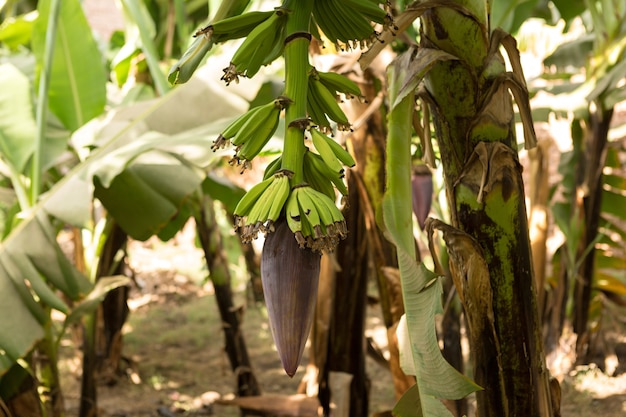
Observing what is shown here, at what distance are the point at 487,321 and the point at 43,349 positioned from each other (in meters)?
1.18

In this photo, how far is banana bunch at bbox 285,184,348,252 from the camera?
15.9 inches

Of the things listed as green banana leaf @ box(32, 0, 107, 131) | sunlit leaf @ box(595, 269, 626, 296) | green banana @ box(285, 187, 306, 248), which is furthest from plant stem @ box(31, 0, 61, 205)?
sunlit leaf @ box(595, 269, 626, 296)

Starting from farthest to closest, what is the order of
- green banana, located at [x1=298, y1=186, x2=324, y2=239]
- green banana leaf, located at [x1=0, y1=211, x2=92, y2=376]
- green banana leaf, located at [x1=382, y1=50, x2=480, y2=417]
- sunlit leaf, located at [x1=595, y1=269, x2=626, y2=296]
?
sunlit leaf, located at [x1=595, y1=269, x2=626, y2=296]
green banana leaf, located at [x1=0, y1=211, x2=92, y2=376]
green banana leaf, located at [x1=382, y1=50, x2=480, y2=417]
green banana, located at [x1=298, y1=186, x2=324, y2=239]

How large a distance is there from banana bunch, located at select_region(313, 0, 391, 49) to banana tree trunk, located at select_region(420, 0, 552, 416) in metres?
0.17

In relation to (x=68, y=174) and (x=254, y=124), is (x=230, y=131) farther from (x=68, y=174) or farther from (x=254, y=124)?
(x=68, y=174)

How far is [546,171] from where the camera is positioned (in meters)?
2.06

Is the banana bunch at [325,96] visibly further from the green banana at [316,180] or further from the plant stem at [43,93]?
the plant stem at [43,93]

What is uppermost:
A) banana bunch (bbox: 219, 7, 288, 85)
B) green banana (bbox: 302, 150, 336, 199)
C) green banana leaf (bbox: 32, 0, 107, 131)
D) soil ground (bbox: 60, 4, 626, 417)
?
green banana leaf (bbox: 32, 0, 107, 131)

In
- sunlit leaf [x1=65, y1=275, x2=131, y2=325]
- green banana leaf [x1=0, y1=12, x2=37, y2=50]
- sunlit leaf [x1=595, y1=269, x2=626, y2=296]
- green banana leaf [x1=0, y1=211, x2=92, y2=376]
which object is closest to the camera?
green banana leaf [x1=0, y1=211, x2=92, y2=376]

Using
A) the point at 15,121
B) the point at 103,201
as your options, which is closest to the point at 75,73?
the point at 15,121

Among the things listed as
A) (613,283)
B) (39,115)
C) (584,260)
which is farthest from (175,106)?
(613,283)

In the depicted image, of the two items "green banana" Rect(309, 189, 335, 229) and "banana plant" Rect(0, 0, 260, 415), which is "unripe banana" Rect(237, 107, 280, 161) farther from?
"banana plant" Rect(0, 0, 260, 415)

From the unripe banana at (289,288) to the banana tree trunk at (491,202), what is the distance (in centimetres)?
27

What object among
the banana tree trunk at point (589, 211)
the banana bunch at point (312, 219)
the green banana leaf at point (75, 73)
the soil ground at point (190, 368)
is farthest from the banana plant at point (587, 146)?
the banana bunch at point (312, 219)
